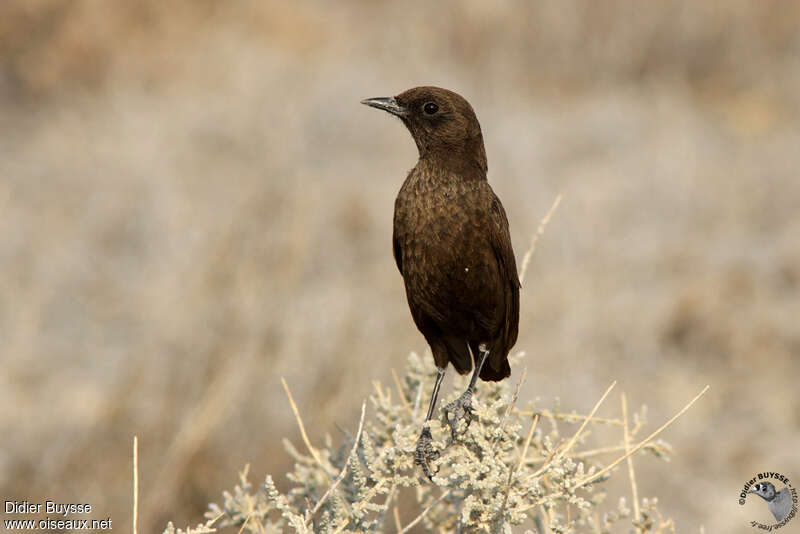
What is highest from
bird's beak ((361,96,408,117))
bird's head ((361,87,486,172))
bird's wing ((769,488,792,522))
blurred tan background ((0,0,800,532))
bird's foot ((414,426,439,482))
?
blurred tan background ((0,0,800,532))

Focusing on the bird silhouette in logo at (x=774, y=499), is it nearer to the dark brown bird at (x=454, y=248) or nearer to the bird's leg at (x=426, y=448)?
the dark brown bird at (x=454, y=248)

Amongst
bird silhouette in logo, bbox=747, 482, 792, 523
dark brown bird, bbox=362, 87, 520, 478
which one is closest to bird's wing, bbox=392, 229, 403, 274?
dark brown bird, bbox=362, 87, 520, 478

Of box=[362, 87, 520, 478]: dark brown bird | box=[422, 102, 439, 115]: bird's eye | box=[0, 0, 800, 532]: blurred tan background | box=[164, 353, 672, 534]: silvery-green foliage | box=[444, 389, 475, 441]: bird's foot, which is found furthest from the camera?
box=[0, 0, 800, 532]: blurred tan background

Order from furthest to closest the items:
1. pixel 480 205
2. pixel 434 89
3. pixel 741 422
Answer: pixel 741 422 < pixel 434 89 < pixel 480 205

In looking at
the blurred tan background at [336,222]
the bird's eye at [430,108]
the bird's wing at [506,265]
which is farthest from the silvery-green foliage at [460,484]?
the blurred tan background at [336,222]

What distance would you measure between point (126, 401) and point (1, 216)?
4925mm

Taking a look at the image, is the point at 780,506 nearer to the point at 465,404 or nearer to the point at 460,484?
the point at 465,404

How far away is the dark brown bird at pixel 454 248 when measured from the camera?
312cm

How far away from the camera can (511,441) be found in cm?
297

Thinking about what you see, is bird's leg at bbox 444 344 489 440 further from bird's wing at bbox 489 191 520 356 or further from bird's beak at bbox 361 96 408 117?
bird's beak at bbox 361 96 408 117

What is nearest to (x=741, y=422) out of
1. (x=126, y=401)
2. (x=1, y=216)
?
(x=126, y=401)

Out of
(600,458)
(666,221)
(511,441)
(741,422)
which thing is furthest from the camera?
(666,221)

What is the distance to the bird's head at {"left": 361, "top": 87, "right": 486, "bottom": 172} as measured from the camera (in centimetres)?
331

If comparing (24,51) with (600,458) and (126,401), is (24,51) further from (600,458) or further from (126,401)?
(600,458)
